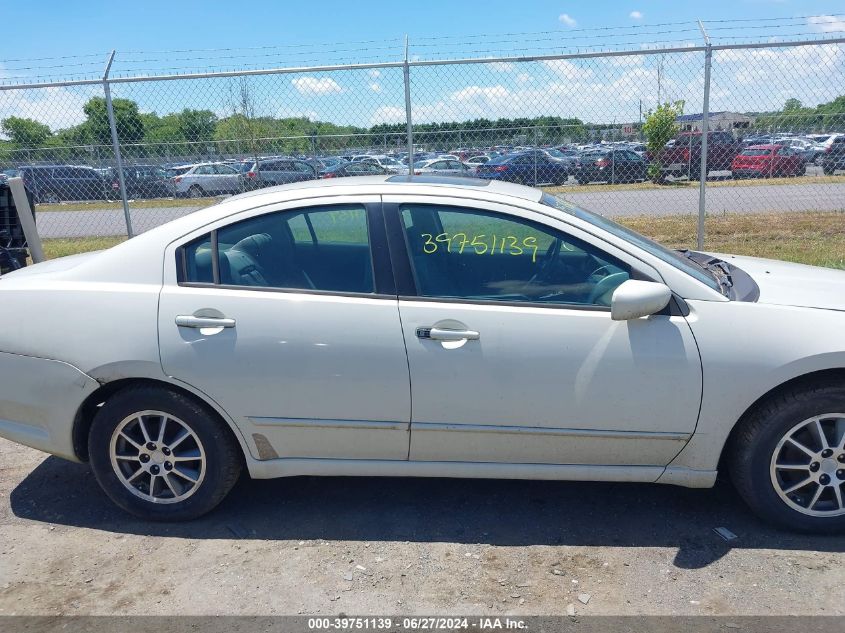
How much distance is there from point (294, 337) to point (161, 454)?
93cm

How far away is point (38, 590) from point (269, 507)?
43.2 inches

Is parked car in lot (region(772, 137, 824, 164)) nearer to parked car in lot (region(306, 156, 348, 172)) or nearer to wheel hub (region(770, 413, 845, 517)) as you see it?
parked car in lot (region(306, 156, 348, 172))

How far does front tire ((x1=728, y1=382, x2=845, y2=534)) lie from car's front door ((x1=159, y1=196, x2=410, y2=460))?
1587 millimetres

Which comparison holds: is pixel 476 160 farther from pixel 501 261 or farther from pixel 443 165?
pixel 501 261

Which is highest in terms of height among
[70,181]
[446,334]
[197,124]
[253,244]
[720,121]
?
[197,124]

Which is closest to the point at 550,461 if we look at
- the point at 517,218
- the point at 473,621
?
the point at 473,621

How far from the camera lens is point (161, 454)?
139 inches

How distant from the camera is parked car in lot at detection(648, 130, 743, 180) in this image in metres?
9.79

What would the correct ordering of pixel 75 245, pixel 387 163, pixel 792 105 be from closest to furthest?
pixel 792 105
pixel 387 163
pixel 75 245

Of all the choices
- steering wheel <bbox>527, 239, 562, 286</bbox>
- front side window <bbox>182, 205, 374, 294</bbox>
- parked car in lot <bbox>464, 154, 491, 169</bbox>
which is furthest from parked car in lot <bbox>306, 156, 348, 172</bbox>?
steering wheel <bbox>527, 239, 562, 286</bbox>

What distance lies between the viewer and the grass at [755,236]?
29.2ft

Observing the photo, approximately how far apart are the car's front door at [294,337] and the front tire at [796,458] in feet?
5.21

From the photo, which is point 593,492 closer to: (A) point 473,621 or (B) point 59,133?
(A) point 473,621

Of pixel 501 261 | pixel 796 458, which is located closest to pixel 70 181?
pixel 501 261
